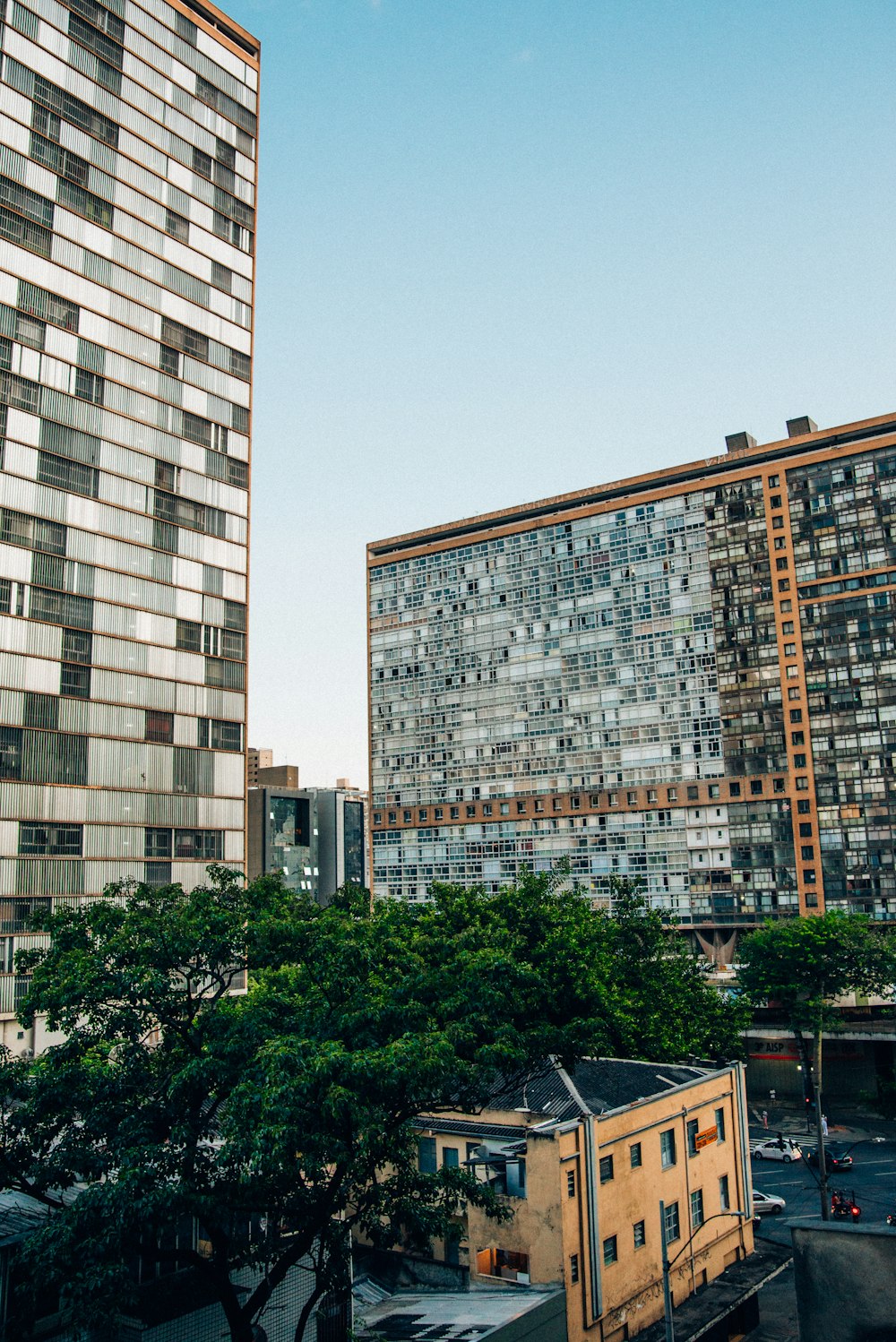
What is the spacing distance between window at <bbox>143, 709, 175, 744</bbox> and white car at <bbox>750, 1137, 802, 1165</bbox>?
160 ft

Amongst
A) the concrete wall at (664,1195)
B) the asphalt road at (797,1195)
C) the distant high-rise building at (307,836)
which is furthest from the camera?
the distant high-rise building at (307,836)

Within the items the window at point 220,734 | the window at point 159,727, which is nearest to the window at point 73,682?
the window at point 159,727

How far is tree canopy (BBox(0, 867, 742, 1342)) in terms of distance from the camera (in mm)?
22484

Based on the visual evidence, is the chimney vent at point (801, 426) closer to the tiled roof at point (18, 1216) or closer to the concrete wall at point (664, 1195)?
the concrete wall at point (664, 1195)

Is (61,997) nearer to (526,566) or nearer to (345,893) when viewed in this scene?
(345,893)

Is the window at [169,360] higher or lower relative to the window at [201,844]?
higher

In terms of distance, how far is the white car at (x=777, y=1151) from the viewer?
2729 inches

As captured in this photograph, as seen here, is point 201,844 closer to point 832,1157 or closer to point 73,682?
point 73,682

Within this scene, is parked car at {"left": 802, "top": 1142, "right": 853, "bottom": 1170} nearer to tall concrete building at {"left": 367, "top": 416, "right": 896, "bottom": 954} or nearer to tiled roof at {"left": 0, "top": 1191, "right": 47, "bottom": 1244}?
tall concrete building at {"left": 367, "top": 416, "right": 896, "bottom": 954}

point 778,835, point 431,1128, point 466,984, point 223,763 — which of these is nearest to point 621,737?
point 778,835

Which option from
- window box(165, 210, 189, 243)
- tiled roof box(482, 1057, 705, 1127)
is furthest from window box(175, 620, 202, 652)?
tiled roof box(482, 1057, 705, 1127)

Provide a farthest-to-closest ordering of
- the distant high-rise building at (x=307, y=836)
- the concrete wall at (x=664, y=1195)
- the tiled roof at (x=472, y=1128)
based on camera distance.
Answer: the distant high-rise building at (x=307, y=836)
the tiled roof at (x=472, y=1128)
the concrete wall at (x=664, y=1195)

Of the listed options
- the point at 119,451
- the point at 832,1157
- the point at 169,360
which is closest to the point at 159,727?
the point at 119,451

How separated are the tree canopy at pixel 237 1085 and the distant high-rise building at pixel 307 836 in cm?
13231
